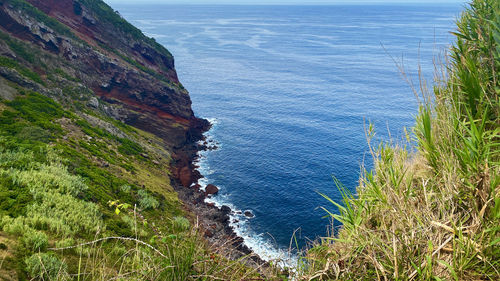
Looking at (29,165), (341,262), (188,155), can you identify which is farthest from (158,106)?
(341,262)

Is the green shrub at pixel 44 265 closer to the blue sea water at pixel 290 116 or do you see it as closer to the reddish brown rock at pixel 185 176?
the blue sea water at pixel 290 116

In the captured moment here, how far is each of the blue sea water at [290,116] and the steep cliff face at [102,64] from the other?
9.49 metres

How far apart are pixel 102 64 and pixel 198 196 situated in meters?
34.9

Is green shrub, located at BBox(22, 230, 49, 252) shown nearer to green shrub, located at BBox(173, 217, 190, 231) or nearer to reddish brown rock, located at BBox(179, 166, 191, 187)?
green shrub, located at BBox(173, 217, 190, 231)

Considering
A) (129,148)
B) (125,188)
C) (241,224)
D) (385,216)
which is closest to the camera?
(385,216)

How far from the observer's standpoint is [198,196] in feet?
157

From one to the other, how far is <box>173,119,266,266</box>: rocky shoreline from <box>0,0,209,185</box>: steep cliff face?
0.41 m

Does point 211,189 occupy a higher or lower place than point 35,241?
lower

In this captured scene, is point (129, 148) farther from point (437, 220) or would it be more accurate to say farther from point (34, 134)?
point (437, 220)

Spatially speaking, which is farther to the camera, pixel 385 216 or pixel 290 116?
pixel 290 116

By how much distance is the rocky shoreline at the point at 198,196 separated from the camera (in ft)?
126

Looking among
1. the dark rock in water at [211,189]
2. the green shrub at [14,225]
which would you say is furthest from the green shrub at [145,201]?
the dark rock in water at [211,189]

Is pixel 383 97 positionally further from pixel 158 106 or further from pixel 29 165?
pixel 29 165

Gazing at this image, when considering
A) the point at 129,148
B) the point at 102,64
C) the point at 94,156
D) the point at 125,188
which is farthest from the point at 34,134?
the point at 102,64
